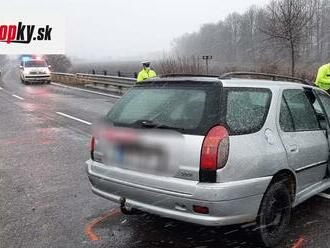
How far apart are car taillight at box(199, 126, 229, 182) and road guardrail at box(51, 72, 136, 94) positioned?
13079 mm

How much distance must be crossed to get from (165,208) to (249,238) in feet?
2.91

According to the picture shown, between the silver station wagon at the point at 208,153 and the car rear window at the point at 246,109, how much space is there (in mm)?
11

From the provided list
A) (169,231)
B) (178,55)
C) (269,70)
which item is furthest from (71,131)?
(269,70)

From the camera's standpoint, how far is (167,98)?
163 inches

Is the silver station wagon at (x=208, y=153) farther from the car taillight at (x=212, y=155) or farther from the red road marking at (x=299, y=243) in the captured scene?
the red road marking at (x=299, y=243)

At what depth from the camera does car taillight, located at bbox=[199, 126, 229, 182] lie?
11.8 ft

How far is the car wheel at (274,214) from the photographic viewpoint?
390 centimetres

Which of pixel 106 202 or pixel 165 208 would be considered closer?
pixel 165 208

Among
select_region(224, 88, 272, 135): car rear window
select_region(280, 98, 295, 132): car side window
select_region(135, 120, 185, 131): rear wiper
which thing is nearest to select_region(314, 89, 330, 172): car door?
select_region(280, 98, 295, 132): car side window

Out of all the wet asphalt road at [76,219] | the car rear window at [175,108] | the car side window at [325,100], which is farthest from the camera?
the car side window at [325,100]

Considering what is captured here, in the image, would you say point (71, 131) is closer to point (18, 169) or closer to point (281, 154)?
point (18, 169)

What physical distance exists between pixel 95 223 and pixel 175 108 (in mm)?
1591

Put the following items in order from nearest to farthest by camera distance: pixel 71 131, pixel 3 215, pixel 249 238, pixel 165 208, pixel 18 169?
1. pixel 165 208
2. pixel 249 238
3. pixel 3 215
4. pixel 18 169
5. pixel 71 131

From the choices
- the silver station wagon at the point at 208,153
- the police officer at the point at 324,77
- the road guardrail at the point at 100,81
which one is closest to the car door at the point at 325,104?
the silver station wagon at the point at 208,153
